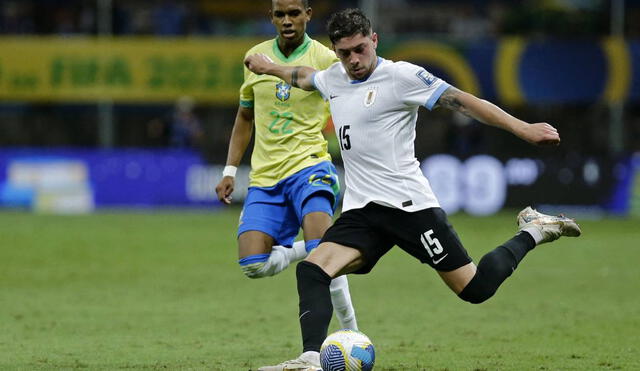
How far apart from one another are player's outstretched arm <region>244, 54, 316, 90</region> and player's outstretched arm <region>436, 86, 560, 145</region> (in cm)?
102

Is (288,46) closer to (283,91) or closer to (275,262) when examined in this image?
(283,91)

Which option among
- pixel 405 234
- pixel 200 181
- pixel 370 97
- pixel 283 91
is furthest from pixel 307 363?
pixel 200 181

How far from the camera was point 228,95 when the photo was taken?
27.2 metres

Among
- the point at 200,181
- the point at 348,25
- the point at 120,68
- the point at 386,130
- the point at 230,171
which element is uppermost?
the point at 348,25

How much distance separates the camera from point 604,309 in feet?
38.0

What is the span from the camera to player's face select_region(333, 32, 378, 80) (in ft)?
23.3

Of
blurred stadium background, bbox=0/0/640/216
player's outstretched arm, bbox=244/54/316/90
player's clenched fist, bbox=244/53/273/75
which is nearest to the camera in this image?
player's outstretched arm, bbox=244/54/316/90

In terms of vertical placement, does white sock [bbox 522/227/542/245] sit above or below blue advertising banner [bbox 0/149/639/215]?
above

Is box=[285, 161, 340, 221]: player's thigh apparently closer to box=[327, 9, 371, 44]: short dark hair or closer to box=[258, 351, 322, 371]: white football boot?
box=[258, 351, 322, 371]: white football boot

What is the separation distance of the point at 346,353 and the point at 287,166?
1.96 metres

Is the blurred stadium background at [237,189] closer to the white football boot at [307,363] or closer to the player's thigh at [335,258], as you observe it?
the white football boot at [307,363]

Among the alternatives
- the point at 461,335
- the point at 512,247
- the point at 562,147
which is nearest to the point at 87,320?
the point at 461,335

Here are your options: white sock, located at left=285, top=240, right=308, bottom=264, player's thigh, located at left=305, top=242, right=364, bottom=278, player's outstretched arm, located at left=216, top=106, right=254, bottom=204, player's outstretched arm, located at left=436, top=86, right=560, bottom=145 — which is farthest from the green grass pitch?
player's outstretched arm, located at left=436, top=86, right=560, bottom=145

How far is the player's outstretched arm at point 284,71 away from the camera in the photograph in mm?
7785
